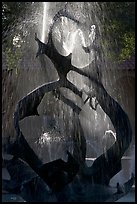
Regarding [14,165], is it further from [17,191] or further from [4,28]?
[4,28]

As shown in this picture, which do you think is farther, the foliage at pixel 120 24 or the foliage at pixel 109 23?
the foliage at pixel 120 24

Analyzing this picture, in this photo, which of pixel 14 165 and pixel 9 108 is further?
pixel 9 108

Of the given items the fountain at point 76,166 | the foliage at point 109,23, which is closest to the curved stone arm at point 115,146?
the fountain at point 76,166

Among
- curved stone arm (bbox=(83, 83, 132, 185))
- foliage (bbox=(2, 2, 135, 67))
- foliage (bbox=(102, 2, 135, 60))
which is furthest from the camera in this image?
foliage (bbox=(102, 2, 135, 60))

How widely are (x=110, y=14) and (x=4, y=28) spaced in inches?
92.2

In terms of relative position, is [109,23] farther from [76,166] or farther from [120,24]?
[76,166]

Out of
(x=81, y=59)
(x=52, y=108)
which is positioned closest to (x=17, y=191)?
(x=81, y=59)

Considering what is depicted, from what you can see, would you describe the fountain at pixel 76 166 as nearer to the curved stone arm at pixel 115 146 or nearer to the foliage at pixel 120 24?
the curved stone arm at pixel 115 146

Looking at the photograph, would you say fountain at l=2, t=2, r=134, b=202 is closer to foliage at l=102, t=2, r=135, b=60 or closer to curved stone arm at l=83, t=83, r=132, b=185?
curved stone arm at l=83, t=83, r=132, b=185

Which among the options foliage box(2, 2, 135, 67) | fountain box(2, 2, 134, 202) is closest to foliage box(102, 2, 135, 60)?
foliage box(2, 2, 135, 67)

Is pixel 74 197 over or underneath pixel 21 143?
underneath

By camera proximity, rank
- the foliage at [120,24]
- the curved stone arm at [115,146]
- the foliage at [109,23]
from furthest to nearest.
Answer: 1. the foliage at [120,24]
2. the foliage at [109,23]
3. the curved stone arm at [115,146]

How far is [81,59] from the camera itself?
437 inches

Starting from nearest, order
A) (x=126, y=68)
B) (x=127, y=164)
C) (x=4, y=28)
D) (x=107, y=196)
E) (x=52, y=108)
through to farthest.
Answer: (x=107, y=196) → (x=127, y=164) → (x=4, y=28) → (x=52, y=108) → (x=126, y=68)
